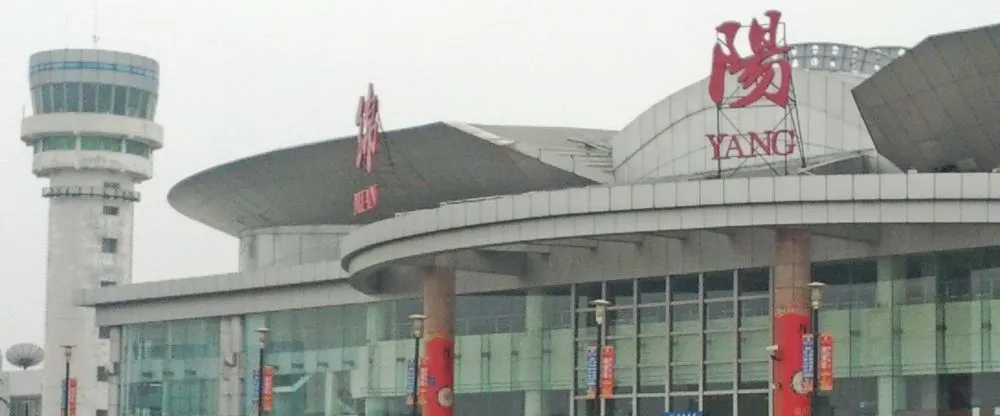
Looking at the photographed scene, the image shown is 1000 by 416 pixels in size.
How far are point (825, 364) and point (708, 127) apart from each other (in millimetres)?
16456

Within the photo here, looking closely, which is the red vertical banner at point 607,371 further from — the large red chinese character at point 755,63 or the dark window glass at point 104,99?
the dark window glass at point 104,99

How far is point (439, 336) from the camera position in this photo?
238ft

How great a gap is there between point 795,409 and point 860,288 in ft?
16.3

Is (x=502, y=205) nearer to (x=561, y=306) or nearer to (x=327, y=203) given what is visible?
(x=561, y=306)

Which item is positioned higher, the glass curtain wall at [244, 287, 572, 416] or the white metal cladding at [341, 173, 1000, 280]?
the white metal cladding at [341, 173, 1000, 280]

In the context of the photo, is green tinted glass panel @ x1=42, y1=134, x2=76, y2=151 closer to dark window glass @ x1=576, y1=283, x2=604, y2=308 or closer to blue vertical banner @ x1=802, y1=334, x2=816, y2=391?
dark window glass @ x1=576, y1=283, x2=604, y2=308

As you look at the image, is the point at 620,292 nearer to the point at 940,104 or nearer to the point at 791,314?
the point at 791,314

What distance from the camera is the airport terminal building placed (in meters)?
60.8

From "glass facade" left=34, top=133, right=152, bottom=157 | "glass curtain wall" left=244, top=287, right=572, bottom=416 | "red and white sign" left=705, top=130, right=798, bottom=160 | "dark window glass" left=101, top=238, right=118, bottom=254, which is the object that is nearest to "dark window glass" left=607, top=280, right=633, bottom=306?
"glass curtain wall" left=244, top=287, right=572, bottom=416

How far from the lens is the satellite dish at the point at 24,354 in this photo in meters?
154

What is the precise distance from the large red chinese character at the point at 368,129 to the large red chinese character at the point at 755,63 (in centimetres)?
1607

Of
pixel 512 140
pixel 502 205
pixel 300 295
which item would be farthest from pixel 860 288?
pixel 300 295

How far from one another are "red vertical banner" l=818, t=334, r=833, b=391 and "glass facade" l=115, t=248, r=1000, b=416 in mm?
6286

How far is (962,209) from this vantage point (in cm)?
5769
